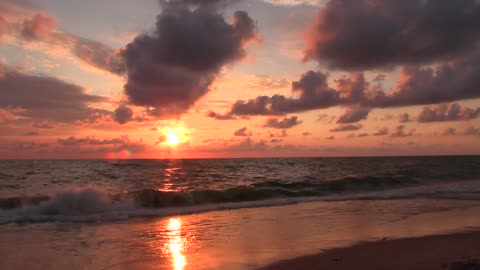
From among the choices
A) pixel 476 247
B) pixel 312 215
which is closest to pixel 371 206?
pixel 312 215

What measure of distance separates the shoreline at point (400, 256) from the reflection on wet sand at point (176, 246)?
1.76 metres

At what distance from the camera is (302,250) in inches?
370

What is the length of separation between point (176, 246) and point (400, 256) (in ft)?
16.7

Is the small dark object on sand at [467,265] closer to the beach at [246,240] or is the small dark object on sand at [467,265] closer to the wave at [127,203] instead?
the beach at [246,240]

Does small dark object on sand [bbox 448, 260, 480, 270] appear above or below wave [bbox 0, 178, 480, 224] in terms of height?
above

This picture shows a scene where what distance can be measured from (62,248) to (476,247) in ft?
32.1

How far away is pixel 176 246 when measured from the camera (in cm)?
1000

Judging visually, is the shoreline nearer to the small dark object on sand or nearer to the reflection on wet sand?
the small dark object on sand

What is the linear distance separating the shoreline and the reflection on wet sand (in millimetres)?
1760

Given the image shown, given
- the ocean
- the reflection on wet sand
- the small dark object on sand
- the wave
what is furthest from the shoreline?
the wave

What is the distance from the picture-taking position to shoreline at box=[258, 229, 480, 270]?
7.79 m

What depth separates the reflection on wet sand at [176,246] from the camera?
27.4ft

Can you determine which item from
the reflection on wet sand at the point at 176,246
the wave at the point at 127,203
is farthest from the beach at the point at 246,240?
the wave at the point at 127,203

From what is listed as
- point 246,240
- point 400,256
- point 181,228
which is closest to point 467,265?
point 400,256
